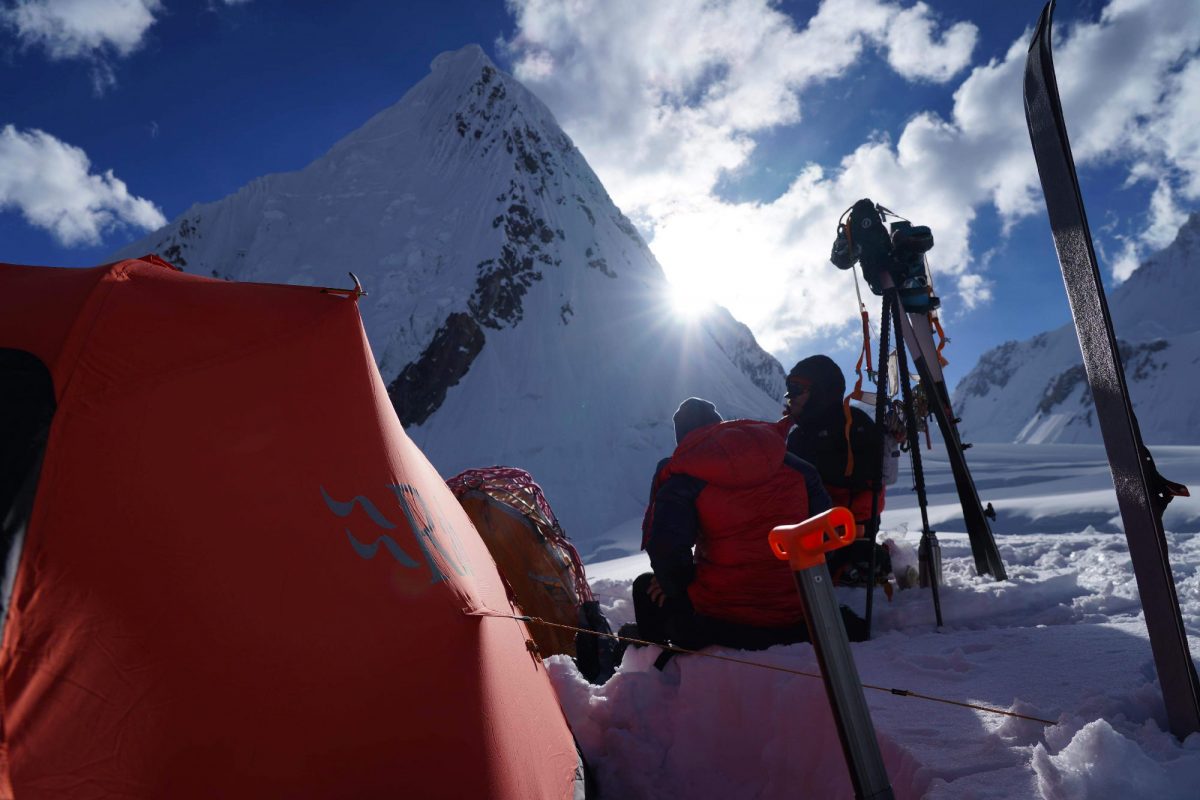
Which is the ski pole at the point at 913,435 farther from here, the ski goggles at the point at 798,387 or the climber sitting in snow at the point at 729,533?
the climber sitting in snow at the point at 729,533

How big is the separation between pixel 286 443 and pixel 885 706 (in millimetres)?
2071

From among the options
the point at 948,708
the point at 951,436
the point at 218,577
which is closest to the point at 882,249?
the point at 951,436

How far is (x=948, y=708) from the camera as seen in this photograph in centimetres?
200

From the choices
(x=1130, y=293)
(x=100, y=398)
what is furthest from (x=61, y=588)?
(x=1130, y=293)

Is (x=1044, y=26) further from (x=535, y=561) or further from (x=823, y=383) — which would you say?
(x=535, y=561)

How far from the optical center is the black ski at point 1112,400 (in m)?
1.58

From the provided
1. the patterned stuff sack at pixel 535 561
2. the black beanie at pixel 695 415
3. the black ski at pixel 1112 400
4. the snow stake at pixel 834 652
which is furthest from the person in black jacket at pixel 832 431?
the snow stake at pixel 834 652

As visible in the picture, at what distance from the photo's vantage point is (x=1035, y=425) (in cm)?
14238

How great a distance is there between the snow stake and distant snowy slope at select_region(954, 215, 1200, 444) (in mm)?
112212

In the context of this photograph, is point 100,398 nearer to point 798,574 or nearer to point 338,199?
point 798,574

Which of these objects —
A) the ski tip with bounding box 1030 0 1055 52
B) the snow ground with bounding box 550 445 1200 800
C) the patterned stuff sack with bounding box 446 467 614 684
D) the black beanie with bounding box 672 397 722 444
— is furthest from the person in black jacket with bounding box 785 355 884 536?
the ski tip with bounding box 1030 0 1055 52

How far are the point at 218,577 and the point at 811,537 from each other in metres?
1.38

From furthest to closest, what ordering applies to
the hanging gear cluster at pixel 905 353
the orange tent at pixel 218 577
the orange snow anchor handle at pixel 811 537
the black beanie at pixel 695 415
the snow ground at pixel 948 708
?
the black beanie at pixel 695 415 < the hanging gear cluster at pixel 905 353 < the snow ground at pixel 948 708 < the orange tent at pixel 218 577 < the orange snow anchor handle at pixel 811 537

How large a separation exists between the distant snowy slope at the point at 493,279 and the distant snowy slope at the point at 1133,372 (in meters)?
91.8
